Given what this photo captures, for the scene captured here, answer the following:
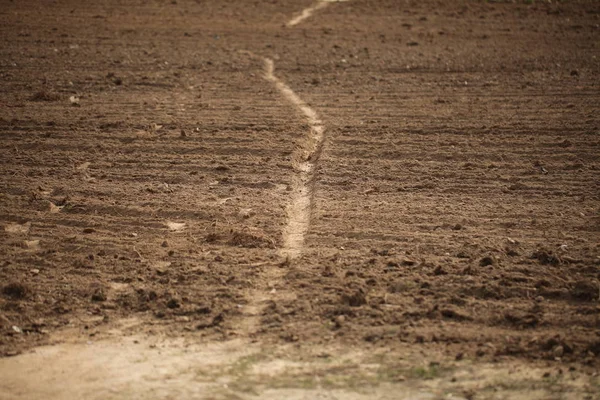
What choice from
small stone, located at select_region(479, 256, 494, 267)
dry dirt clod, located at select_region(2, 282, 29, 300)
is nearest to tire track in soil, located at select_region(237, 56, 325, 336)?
small stone, located at select_region(479, 256, 494, 267)

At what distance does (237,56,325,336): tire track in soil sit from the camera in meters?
5.42

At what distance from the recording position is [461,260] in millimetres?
5895

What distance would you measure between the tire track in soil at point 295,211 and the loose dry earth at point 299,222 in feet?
0.08

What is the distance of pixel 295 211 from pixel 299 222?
243mm

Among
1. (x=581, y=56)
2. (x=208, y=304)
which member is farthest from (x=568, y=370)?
(x=581, y=56)

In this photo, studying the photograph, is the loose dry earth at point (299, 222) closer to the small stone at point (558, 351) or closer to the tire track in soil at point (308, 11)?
the small stone at point (558, 351)

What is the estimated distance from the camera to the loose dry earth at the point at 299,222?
4801mm

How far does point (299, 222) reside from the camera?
668 cm

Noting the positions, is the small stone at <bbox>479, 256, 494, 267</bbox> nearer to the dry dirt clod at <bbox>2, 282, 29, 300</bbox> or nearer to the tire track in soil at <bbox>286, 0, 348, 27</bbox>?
the dry dirt clod at <bbox>2, 282, 29, 300</bbox>

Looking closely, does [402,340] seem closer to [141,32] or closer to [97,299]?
[97,299]

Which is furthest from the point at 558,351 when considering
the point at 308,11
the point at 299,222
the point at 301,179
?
the point at 308,11

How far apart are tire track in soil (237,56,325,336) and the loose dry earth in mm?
23

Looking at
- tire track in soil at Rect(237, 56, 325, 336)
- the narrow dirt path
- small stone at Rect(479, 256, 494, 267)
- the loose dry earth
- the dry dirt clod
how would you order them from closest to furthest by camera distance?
1. the loose dry earth
2. tire track in soil at Rect(237, 56, 325, 336)
3. the dry dirt clod
4. small stone at Rect(479, 256, 494, 267)
5. the narrow dirt path

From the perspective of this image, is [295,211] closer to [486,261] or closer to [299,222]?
[299,222]
